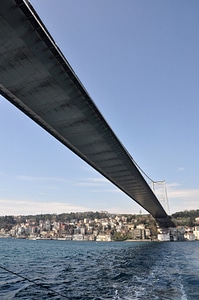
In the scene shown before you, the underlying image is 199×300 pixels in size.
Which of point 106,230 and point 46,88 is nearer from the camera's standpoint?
point 46,88

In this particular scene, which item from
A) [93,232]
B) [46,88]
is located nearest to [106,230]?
[93,232]

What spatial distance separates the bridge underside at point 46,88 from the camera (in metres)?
12.0

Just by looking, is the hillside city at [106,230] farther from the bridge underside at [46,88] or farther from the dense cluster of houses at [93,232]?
the bridge underside at [46,88]

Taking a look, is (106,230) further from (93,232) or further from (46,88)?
(46,88)

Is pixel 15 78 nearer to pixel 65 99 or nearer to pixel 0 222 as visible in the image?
pixel 65 99

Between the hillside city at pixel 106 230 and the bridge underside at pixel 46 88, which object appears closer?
the bridge underside at pixel 46 88

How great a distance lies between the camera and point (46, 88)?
17.5 metres

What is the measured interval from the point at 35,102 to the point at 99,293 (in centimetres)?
1441

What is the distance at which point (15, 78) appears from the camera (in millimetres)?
16281

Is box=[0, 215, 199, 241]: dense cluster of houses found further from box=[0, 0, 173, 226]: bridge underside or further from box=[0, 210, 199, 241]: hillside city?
box=[0, 0, 173, 226]: bridge underside

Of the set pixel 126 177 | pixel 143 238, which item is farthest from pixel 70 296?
pixel 143 238

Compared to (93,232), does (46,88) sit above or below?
above

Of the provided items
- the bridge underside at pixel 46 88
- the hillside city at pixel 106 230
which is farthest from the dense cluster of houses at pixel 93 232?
the bridge underside at pixel 46 88

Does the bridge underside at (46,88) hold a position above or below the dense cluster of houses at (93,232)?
above
